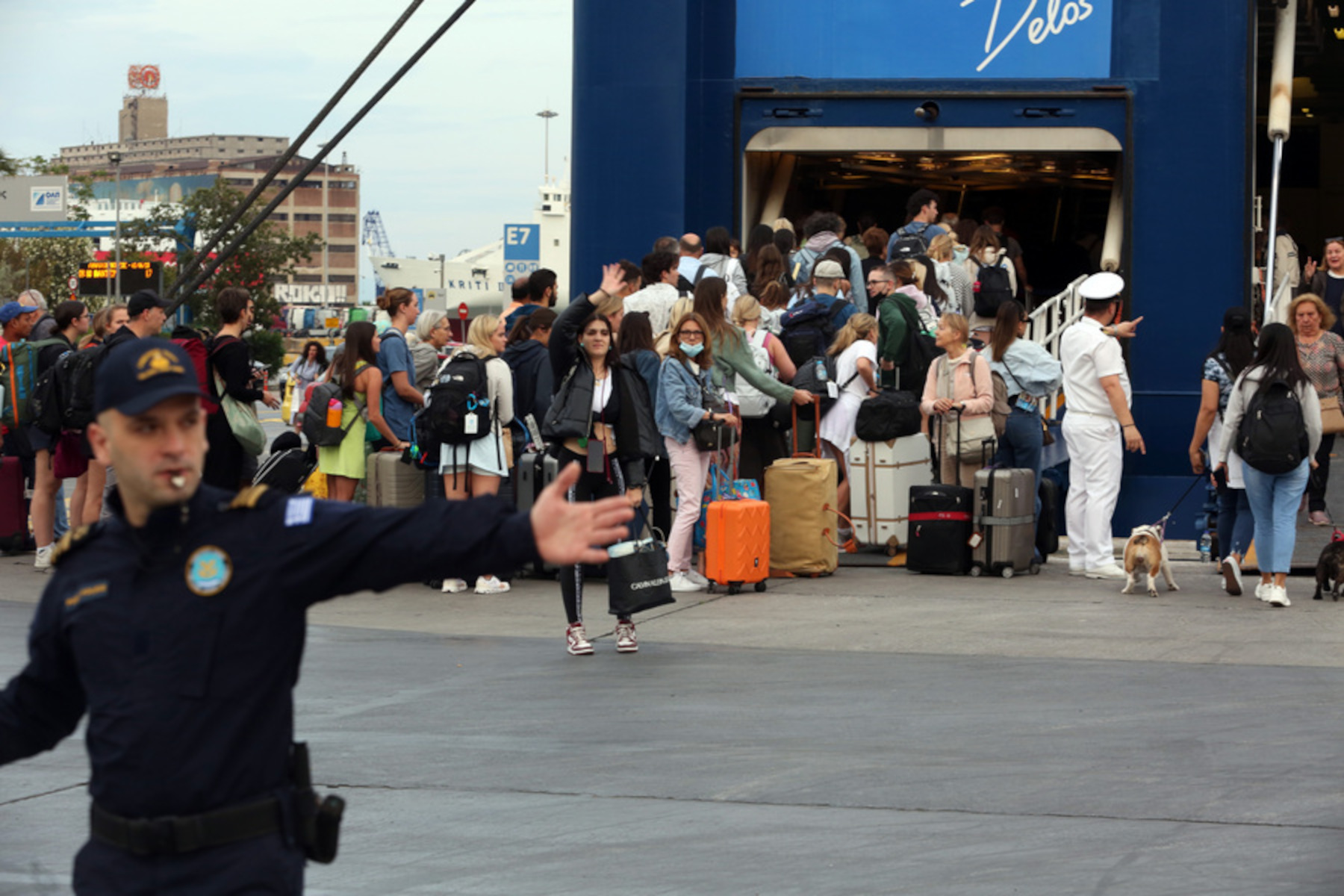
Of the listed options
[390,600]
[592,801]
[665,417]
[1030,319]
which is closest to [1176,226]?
[1030,319]

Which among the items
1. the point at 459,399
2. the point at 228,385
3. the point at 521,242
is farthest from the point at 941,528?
the point at 521,242

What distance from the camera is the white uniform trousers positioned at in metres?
12.9

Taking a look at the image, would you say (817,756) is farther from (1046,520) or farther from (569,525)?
(1046,520)

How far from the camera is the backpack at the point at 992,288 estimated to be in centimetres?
1608

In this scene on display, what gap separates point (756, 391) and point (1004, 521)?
2.06 meters

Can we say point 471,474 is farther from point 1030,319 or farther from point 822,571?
point 1030,319

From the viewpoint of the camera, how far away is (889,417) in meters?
13.6

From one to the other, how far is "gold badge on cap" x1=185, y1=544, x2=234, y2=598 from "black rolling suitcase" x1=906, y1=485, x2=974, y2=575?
10.1 m

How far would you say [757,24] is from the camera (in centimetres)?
1866

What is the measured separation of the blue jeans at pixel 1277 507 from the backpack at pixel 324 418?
20.2ft

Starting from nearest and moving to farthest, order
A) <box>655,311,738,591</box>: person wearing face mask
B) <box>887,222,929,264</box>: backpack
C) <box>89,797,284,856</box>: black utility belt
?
<box>89,797,284,856</box>: black utility belt → <box>655,311,738,591</box>: person wearing face mask → <box>887,222,929,264</box>: backpack

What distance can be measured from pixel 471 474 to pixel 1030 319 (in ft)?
22.1

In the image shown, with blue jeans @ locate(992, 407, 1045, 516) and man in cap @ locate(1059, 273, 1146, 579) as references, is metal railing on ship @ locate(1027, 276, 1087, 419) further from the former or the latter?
man in cap @ locate(1059, 273, 1146, 579)

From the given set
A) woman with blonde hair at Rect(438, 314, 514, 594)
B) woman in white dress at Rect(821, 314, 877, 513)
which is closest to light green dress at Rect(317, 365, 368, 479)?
woman with blonde hair at Rect(438, 314, 514, 594)
